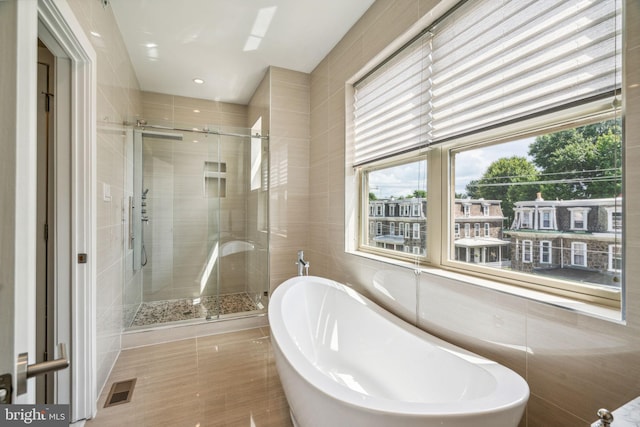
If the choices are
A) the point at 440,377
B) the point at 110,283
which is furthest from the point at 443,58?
the point at 110,283

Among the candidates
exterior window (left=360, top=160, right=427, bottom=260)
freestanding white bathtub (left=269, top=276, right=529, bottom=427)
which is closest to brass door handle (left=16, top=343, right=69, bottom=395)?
freestanding white bathtub (left=269, top=276, right=529, bottom=427)

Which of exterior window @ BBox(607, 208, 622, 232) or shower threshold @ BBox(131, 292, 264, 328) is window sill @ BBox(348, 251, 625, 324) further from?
shower threshold @ BBox(131, 292, 264, 328)

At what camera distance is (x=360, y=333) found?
1.99 metres

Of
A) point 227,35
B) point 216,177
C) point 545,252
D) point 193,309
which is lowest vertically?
point 193,309

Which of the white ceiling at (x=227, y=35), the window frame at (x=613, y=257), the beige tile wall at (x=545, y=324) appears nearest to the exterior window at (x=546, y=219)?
the window frame at (x=613, y=257)

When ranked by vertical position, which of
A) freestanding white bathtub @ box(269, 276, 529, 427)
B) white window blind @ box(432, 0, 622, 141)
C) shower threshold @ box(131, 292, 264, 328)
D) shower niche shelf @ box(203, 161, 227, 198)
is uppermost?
white window blind @ box(432, 0, 622, 141)

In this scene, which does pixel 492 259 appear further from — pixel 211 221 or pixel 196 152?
pixel 196 152

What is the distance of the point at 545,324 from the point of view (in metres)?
1.13

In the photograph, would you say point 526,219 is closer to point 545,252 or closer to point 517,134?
point 545,252

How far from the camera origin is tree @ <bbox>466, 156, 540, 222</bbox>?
1.35 m

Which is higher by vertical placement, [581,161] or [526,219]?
[581,161]

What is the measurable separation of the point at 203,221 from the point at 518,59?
3.28m

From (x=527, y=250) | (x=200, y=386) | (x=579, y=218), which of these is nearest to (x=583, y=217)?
(x=579, y=218)

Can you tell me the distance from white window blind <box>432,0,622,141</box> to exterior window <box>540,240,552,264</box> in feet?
1.93
